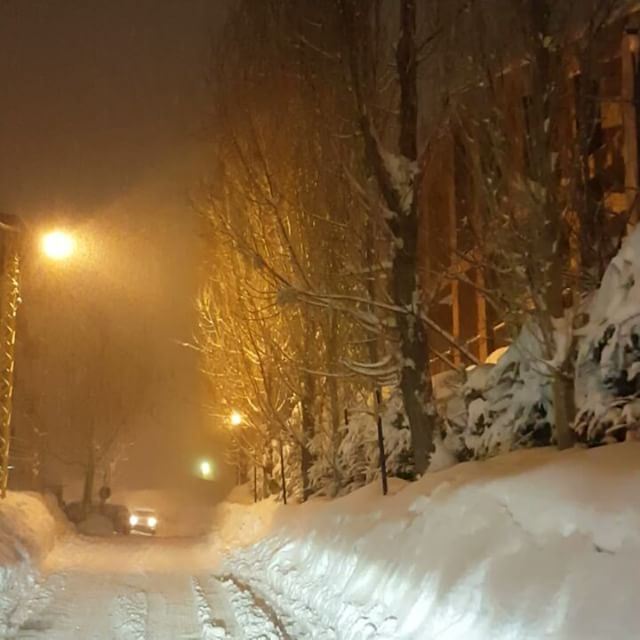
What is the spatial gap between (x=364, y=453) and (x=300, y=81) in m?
7.70

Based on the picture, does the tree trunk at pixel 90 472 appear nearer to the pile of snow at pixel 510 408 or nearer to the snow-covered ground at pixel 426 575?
the snow-covered ground at pixel 426 575

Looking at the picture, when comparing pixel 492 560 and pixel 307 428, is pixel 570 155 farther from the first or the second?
pixel 307 428

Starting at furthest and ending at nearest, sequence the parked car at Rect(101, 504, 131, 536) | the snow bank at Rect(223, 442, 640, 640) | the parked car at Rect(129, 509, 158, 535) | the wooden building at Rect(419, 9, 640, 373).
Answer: the parked car at Rect(129, 509, 158, 535)
the parked car at Rect(101, 504, 131, 536)
the wooden building at Rect(419, 9, 640, 373)
the snow bank at Rect(223, 442, 640, 640)

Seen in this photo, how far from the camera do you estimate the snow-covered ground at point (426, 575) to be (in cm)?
576

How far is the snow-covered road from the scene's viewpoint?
375 inches

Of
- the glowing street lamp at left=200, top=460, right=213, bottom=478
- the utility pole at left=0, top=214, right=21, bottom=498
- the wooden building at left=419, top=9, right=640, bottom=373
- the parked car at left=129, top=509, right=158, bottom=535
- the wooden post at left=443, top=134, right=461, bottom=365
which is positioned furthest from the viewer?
the glowing street lamp at left=200, top=460, right=213, bottom=478

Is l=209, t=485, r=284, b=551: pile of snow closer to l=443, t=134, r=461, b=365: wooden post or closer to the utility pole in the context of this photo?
the utility pole

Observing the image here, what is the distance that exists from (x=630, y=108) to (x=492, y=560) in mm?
9817

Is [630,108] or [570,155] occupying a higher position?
[630,108]

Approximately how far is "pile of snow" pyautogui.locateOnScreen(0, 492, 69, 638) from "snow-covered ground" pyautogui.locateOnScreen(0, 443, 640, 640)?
0.13 meters

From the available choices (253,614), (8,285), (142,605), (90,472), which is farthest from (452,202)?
(90,472)

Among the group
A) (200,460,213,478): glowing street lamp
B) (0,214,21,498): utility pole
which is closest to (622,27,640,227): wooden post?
(0,214,21,498): utility pole

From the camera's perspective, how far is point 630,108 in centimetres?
1462

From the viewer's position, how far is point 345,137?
14.0 metres
